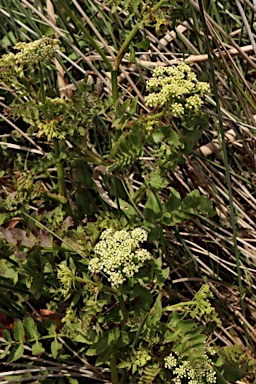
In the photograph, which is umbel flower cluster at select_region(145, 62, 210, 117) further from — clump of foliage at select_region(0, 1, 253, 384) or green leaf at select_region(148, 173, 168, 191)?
green leaf at select_region(148, 173, 168, 191)

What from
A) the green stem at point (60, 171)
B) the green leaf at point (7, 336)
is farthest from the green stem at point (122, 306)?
the green stem at point (60, 171)

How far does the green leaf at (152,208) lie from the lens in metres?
1.71

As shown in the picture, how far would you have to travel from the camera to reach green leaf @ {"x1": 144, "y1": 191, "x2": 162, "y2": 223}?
5.61 ft

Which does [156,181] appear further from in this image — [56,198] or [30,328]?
[30,328]

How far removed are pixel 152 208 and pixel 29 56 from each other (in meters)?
0.54

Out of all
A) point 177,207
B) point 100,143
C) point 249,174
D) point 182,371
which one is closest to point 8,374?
point 182,371

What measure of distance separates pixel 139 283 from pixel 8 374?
0.53 metres

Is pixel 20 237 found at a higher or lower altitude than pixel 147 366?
higher

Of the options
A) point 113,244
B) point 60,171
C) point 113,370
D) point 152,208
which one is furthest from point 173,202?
point 113,370

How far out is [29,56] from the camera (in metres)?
1.59

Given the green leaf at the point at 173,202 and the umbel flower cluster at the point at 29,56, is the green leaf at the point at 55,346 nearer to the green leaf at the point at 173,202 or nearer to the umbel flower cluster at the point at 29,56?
the green leaf at the point at 173,202

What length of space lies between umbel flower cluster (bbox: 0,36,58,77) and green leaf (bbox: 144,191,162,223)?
1.60ft

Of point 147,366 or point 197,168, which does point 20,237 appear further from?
point 197,168

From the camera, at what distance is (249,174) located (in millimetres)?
2350
